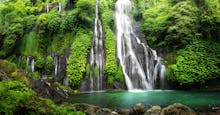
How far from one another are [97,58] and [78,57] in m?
2.02

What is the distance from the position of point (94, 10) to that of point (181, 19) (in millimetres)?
10923

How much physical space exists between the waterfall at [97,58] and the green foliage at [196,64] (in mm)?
6944

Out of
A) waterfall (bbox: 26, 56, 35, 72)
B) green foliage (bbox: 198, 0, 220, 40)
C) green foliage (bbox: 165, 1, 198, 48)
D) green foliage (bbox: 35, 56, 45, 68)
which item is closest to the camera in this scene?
green foliage (bbox: 198, 0, 220, 40)

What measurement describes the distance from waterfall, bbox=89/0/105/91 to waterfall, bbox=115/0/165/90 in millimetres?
2003

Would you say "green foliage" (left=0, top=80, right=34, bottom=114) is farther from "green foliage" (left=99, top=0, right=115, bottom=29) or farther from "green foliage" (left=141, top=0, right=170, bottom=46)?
"green foliage" (left=99, top=0, right=115, bottom=29)

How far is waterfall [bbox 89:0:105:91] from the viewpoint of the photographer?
27.3m

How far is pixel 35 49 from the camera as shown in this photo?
105ft

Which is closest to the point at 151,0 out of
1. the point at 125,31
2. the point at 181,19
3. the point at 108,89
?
the point at 125,31

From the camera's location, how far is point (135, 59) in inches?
1145

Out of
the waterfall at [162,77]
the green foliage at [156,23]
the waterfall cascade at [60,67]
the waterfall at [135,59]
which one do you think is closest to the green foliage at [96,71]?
the waterfall at [135,59]

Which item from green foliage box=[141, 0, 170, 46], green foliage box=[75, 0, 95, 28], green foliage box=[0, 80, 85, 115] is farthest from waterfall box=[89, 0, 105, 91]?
green foliage box=[0, 80, 85, 115]

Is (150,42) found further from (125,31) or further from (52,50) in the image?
(52,50)

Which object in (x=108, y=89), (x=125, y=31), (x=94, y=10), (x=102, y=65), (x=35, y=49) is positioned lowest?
(x=108, y=89)

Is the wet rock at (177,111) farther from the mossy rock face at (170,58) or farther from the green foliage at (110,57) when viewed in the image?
the mossy rock face at (170,58)
